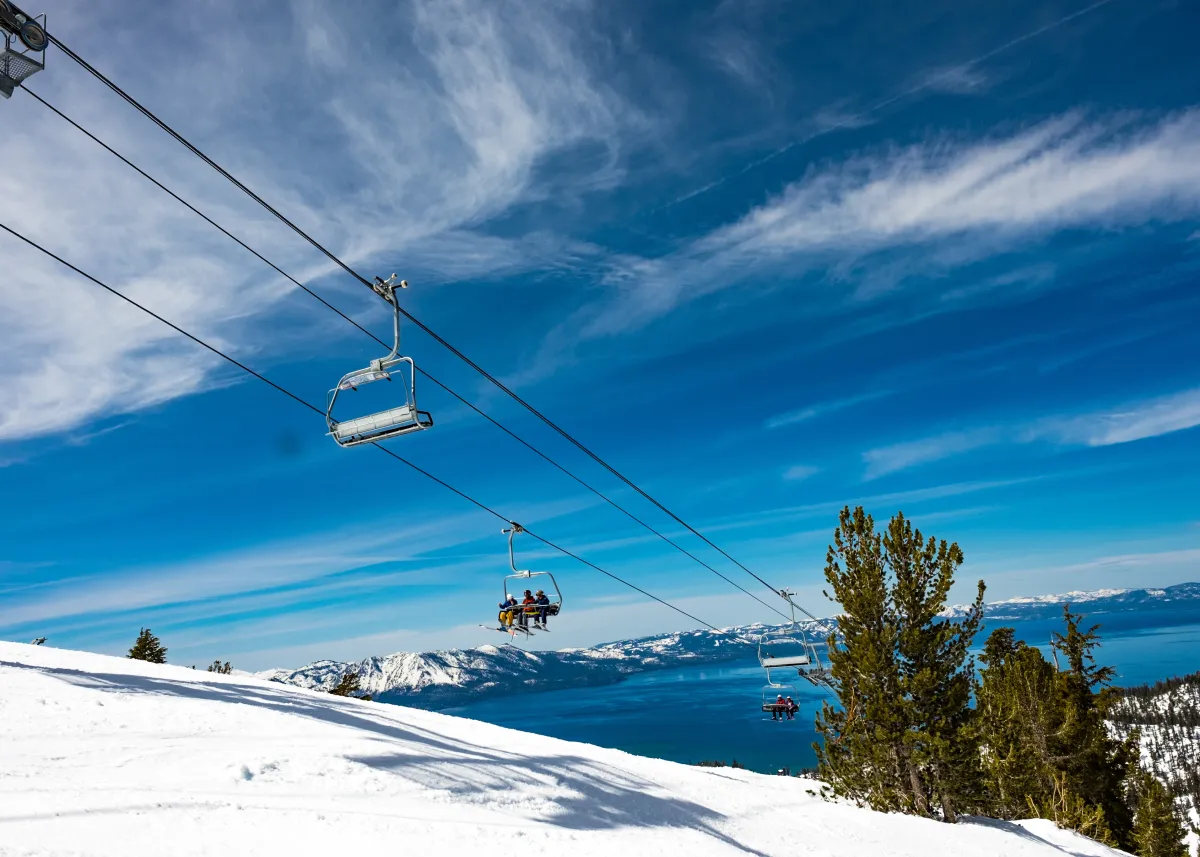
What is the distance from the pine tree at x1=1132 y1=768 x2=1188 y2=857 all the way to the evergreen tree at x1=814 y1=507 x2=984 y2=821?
29454 millimetres

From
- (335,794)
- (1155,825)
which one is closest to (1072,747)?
(1155,825)

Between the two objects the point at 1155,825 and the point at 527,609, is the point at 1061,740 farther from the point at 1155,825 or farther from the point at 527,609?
the point at 527,609

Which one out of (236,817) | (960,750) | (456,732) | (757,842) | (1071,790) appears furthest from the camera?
(1071,790)

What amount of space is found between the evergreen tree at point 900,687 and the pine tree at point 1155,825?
1160 inches

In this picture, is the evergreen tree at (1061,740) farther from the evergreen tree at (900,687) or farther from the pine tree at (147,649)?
the pine tree at (147,649)

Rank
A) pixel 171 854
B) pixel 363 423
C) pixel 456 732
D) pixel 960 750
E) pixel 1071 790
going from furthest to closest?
pixel 1071 790, pixel 456 732, pixel 960 750, pixel 363 423, pixel 171 854

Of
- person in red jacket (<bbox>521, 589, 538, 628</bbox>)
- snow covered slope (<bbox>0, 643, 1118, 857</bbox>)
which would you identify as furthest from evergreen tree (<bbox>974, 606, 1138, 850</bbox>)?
person in red jacket (<bbox>521, 589, 538, 628</bbox>)

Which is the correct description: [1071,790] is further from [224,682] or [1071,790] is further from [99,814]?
[99,814]

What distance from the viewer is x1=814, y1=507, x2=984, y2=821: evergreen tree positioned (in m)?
20.0

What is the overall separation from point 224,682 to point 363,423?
19.3 metres

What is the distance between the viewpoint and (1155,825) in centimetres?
4012

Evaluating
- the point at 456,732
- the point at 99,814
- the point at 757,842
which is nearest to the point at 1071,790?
the point at 757,842

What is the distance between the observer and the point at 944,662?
20969 millimetres

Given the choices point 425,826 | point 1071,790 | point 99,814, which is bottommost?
point 1071,790
